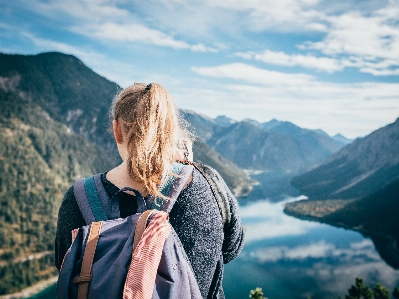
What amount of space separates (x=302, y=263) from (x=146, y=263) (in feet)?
265

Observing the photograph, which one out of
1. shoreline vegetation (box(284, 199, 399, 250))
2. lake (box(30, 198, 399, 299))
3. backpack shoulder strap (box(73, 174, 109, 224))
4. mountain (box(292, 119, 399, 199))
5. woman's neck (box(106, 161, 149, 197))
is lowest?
lake (box(30, 198, 399, 299))

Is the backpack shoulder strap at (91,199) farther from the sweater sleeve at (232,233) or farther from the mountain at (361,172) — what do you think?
the mountain at (361,172)

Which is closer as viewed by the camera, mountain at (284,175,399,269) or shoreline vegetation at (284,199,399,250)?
mountain at (284,175,399,269)

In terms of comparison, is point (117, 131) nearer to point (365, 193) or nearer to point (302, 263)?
point (302, 263)

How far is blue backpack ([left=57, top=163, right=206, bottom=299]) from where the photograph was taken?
4.73 feet

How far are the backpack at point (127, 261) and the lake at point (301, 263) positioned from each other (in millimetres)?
60531

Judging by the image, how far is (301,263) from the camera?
242 feet

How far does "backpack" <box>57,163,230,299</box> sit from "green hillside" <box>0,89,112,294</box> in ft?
253

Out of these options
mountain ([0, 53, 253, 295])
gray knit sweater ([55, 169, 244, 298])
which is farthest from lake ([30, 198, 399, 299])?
gray knit sweater ([55, 169, 244, 298])

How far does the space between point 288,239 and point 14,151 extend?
10054 cm

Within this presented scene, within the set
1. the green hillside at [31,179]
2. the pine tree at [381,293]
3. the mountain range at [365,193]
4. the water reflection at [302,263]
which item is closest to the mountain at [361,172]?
the mountain range at [365,193]

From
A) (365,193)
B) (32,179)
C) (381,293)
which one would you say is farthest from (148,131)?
(365,193)

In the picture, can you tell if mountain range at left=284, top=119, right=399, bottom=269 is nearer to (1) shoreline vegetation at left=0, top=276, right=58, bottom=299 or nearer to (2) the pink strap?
(1) shoreline vegetation at left=0, top=276, right=58, bottom=299

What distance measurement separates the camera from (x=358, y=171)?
178 metres
